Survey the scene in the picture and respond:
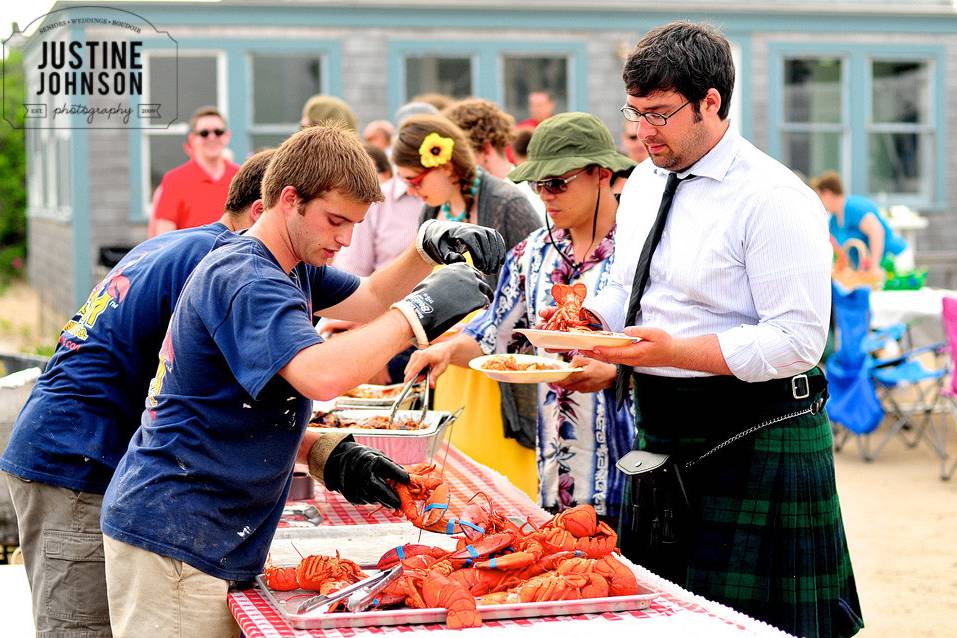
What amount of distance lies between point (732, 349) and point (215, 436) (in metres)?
1.11

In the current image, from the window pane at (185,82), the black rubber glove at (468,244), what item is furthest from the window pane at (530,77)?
the black rubber glove at (468,244)

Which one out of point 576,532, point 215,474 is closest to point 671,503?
point 576,532

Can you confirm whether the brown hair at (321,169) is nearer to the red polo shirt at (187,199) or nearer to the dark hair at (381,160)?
the dark hair at (381,160)

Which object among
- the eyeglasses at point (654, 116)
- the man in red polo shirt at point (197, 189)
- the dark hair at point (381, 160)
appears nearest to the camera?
the eyeglasses at point (654, 116)

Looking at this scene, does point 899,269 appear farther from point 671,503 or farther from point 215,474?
point 215,474

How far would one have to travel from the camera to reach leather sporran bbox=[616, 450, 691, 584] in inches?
110

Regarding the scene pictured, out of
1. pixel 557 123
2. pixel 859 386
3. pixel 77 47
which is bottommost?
pixel 859 386

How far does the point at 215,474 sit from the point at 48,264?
14521 mm

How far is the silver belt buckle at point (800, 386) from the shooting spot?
2.73 meters

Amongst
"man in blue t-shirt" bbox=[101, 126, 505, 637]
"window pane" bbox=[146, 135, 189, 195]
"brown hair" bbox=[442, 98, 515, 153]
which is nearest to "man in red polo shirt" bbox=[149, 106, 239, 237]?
"brown hair" bbox=[442, 98, 515, 153]

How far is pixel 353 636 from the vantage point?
209 centimetres

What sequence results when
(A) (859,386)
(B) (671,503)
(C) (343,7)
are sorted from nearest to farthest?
(B) (671,503)
(A) (859,386)
(C) (343,7)

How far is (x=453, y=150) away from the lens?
4551 millimetres

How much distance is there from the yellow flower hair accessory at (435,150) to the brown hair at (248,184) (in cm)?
149
